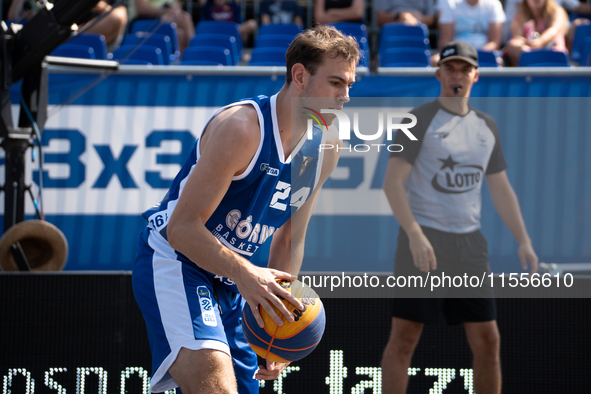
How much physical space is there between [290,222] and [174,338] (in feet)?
2.54

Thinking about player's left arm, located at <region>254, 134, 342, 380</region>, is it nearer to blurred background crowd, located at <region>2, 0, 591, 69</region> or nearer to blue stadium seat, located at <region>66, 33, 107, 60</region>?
blurred background crowd, located at <region>2, 0, 591, 69</region>

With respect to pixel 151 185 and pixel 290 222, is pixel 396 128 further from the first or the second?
pixel 151 185

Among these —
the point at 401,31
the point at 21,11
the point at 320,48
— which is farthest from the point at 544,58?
the point at 21,11

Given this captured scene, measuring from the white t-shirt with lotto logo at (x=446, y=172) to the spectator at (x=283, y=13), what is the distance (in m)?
4.81

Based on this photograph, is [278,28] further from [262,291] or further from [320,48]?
[262,291]

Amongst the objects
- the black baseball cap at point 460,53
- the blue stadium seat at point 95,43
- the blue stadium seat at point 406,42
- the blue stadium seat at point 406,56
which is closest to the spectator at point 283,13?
the blue stadium seat at point 406,42

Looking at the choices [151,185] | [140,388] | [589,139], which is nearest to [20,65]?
[151,185]

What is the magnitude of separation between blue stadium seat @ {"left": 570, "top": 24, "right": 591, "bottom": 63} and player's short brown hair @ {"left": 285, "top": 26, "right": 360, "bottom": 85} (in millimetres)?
5581

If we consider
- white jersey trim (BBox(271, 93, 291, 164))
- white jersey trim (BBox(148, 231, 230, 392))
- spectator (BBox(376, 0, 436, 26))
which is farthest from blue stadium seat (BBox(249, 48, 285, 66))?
white jersey trim (BBox(148, 231, 230, 392))

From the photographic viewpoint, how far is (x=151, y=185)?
4.91 metres

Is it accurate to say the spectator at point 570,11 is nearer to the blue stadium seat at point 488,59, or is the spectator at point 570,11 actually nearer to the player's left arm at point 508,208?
the blue stadium seat at point 488,59

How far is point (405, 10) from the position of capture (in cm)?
757

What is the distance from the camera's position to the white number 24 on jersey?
2.47 metres

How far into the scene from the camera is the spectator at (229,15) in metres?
8.01
